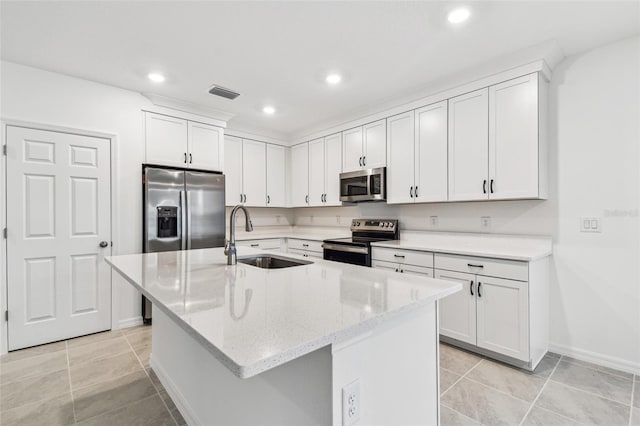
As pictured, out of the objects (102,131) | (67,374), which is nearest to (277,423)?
(67,374)

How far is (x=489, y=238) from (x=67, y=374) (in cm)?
368

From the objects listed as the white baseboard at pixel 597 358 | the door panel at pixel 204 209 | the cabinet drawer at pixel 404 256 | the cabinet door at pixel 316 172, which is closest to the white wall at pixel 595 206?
the white baseboard at pixel 597 358

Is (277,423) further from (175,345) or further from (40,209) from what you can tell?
(40,209)

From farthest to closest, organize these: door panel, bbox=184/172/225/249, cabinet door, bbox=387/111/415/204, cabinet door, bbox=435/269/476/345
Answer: door panel, bbox=184/172/225/249, cabinet door, bbox=387/111/415/204, cabinet door, bbox=435/269/476/345

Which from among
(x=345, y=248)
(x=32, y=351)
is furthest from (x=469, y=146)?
(x=32, y=351)

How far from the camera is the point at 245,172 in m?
4.46

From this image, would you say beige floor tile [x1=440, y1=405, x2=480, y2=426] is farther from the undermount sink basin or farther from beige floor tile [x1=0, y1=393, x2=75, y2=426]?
beige floor tile [x1=0, y1=393, x2=75, y2=426]

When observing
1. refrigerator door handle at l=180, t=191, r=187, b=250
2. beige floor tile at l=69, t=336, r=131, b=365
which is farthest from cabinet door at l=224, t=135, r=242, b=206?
beige floor tile at l=69, t=336, r=131, b=365

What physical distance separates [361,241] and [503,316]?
5.12ft

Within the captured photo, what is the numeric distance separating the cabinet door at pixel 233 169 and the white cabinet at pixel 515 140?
313 cm

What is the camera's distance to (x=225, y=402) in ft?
4.59

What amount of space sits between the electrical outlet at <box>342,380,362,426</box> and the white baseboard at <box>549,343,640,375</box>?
253 centimetres

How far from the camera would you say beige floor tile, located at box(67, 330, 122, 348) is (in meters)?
2.83

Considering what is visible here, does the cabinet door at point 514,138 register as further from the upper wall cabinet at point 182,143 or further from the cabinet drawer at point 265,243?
the upper wall cabinet at point 182,143
